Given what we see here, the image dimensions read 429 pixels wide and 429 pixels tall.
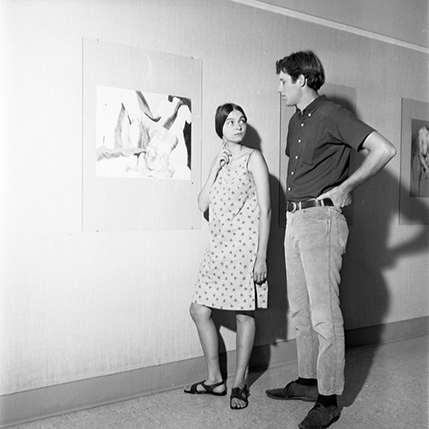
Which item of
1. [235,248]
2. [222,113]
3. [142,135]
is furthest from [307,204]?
[142,135]

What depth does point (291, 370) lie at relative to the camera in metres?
3.64

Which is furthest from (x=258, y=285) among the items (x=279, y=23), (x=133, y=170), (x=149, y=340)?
(x=279, y=23)

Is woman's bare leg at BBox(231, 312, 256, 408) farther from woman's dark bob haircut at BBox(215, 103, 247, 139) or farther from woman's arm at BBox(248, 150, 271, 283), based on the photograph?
woman's dark bob haircut at BBox(215, 103, 247, 139)

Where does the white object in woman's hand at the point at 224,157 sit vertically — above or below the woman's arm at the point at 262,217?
above

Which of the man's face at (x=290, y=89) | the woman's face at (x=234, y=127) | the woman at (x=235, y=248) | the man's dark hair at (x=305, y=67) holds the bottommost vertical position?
the woman at (x=235, y=248)

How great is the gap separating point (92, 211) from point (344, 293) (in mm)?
2238

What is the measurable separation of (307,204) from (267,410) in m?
1.17

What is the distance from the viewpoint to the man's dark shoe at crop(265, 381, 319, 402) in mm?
3018

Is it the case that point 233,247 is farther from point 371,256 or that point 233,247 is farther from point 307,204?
point 371,256

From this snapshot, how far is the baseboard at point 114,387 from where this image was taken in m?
2.71

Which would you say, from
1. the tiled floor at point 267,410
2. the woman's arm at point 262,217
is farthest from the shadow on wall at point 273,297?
the woman's arm at point 262,217

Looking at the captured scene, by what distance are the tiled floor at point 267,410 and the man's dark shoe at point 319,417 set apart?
67 mm

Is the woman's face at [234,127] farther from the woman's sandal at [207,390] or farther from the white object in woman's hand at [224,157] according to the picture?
the woman's sandal at [207,390]

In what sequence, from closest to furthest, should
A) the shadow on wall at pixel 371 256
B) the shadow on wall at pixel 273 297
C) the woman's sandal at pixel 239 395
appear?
1. the woman's sandal at pixel 239 395
2. the shadow on wall at pixel 273 297
3. the shadow on wall at pixel 371 256
